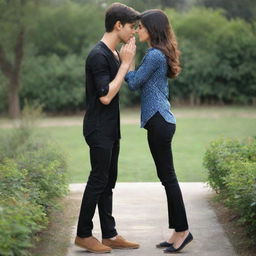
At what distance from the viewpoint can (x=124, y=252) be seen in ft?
17.1

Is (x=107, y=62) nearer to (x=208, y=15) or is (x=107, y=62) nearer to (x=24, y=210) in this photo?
(x=24, y=210)

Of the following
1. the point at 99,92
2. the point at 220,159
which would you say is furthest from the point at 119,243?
the point at 220,159

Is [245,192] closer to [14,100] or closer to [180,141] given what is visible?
[180,141]

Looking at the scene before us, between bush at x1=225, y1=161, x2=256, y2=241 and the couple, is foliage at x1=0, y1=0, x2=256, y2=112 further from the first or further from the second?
the couple

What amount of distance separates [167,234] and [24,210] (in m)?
2.15

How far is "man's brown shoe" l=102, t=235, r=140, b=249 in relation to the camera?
5.32 m

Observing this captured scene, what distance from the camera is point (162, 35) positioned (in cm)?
508

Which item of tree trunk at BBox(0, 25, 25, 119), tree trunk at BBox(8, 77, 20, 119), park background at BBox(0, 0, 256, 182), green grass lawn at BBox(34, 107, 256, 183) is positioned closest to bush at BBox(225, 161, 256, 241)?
green grass lawn at BBox(34, 107, 256, 183)

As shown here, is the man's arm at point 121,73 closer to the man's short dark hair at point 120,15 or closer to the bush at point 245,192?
the man's short dark hair at point 120,15

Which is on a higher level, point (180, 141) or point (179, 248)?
point (179, 248)

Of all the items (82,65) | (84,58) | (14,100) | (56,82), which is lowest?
(14,100)

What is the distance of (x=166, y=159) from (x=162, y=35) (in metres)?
0.97

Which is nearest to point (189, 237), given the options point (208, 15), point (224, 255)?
point (224, 255)

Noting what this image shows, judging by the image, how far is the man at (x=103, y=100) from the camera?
196 inches
